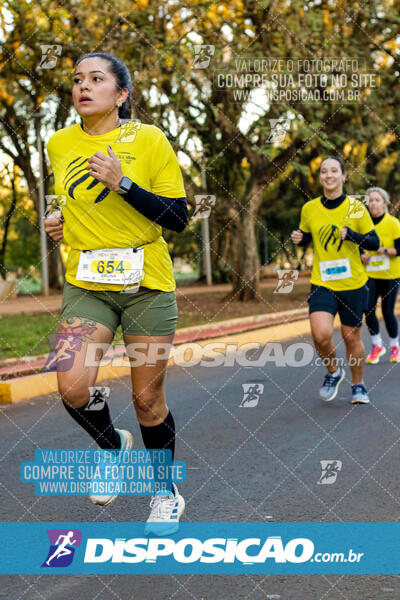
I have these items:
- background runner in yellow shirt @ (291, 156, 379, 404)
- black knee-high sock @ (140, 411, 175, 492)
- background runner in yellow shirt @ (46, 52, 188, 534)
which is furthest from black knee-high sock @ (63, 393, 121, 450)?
background runner in yellow shirt @ (291, 156, 379, 404)

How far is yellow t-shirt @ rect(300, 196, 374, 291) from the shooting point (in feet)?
21.6

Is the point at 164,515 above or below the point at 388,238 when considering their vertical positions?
below

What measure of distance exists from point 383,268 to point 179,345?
10.2 feet

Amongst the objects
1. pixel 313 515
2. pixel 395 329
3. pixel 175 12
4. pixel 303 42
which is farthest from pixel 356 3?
pixel 313 515

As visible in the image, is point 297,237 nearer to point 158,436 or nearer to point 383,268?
point 383,268

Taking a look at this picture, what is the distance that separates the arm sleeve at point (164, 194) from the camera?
3.48m

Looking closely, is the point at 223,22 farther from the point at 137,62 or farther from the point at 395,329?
the point at 395,329

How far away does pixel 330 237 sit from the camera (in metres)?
6.67

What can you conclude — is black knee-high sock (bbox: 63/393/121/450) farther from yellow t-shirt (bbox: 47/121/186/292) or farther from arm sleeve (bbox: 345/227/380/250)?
arm sleeve (bbox: 345/227/380/250)

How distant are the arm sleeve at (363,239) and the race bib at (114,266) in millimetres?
3157

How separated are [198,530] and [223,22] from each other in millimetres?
12535

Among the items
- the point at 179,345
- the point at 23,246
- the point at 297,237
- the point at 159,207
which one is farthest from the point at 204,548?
the point at 23,246

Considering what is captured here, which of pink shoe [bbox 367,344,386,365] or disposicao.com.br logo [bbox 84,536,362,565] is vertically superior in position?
disposicao.com.br logo [bbox 84,536,362,565]

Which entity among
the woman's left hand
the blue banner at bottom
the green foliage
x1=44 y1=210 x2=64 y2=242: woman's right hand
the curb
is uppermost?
the woman's left hand
